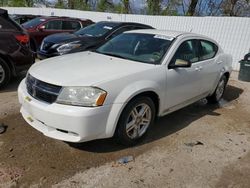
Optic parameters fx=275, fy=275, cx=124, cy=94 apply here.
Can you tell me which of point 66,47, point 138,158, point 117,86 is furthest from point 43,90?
point 66,47

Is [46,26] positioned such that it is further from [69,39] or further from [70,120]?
[70,120]

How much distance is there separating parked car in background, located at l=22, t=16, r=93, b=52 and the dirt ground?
6.13 metres

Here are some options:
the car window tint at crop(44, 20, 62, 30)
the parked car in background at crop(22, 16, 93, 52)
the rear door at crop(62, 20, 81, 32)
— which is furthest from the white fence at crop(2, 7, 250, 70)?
the car window tint at crop(44, 20, 62, 30)

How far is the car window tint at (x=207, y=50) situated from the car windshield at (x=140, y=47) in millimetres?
949

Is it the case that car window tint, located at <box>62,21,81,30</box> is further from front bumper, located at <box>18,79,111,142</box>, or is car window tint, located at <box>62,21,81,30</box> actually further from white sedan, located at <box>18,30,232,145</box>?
front bumper, located at <box>18,79,111,142</box>

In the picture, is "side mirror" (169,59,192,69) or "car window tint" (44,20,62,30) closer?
"side mirror" (169,59,192,69)

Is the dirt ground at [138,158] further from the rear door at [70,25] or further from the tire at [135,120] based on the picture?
the rear door at [70,25]

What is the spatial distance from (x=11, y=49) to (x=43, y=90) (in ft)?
9.31

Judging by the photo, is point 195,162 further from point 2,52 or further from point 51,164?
point 2,52

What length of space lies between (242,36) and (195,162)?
8227 millimetres

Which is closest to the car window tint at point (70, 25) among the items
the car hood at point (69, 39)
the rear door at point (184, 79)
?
the car hood at point (69, 39)

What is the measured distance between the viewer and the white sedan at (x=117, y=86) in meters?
3.13

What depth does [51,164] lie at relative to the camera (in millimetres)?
3234

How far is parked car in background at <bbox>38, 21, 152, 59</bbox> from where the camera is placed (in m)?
7.38
